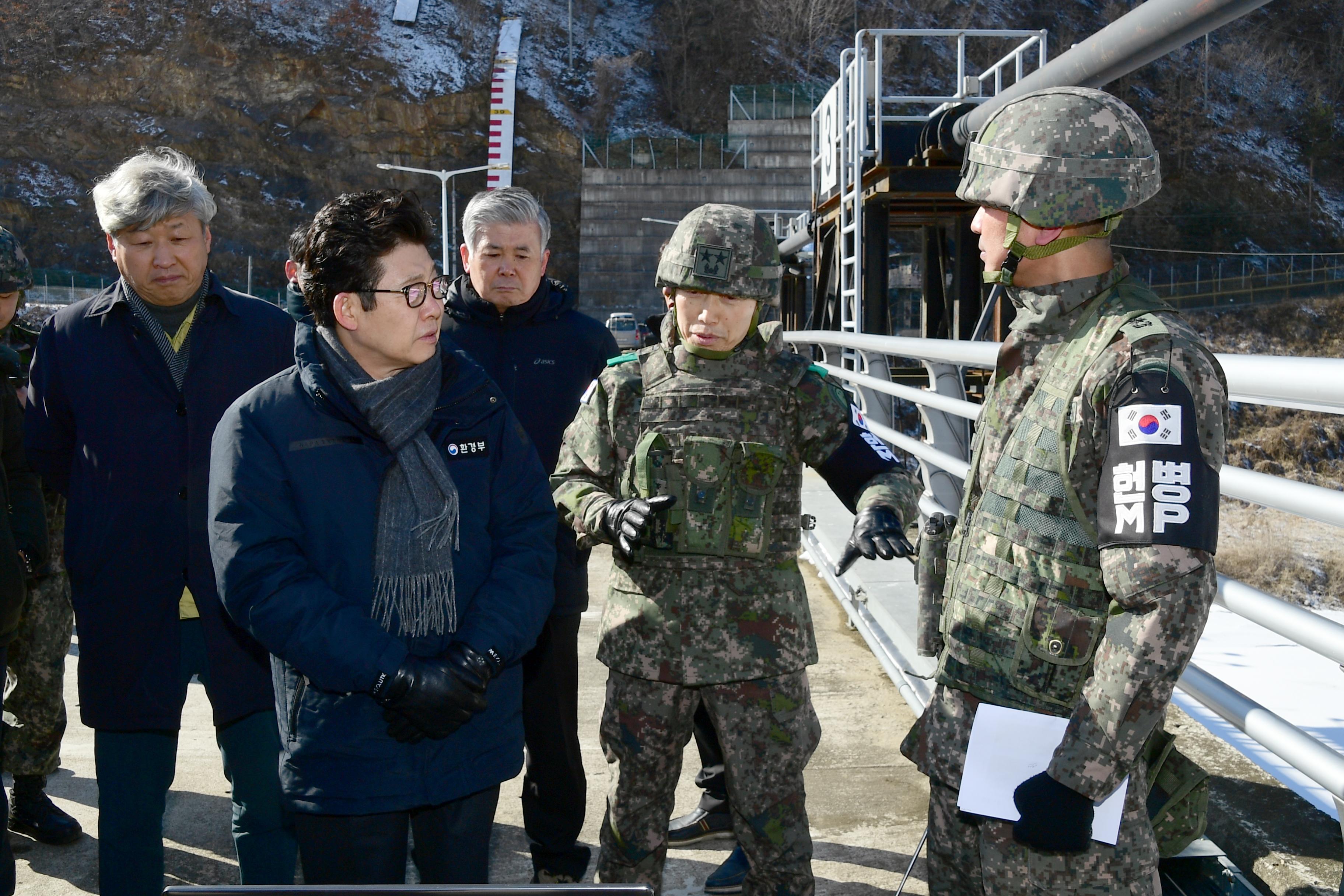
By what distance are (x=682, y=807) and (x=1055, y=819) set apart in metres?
1.94

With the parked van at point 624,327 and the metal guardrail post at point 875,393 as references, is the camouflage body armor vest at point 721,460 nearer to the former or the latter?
the metal guardrail post at point 875,393

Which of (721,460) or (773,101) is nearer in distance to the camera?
(721,460)

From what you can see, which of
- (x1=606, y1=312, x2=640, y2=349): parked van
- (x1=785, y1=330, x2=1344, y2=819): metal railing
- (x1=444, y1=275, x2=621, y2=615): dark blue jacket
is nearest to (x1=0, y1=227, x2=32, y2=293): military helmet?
(x1=444, y1=275, x2=621, y2=615): dark blue jacket

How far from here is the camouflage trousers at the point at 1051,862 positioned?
5.85 feet

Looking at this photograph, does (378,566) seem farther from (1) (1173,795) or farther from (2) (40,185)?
(2) (40,185)

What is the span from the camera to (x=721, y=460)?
2.59 meters

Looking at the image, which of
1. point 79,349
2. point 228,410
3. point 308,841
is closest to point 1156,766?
point 308,841

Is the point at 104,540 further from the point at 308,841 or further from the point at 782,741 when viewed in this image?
the point at 782,741

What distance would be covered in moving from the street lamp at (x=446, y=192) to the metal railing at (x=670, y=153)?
444 centimetres

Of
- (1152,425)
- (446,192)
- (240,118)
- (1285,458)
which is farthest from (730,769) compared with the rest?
(240,118)

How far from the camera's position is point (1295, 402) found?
162cm

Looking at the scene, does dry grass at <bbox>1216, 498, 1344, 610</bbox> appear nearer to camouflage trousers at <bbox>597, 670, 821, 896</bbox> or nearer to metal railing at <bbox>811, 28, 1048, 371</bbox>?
metal railing at <bbox>811, 28, 1048, 371</bbox>

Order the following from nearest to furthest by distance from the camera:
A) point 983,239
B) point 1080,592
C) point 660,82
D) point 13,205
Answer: point 1080,592
point 983,239
point 13,205
point 660,82

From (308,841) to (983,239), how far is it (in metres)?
1.62
